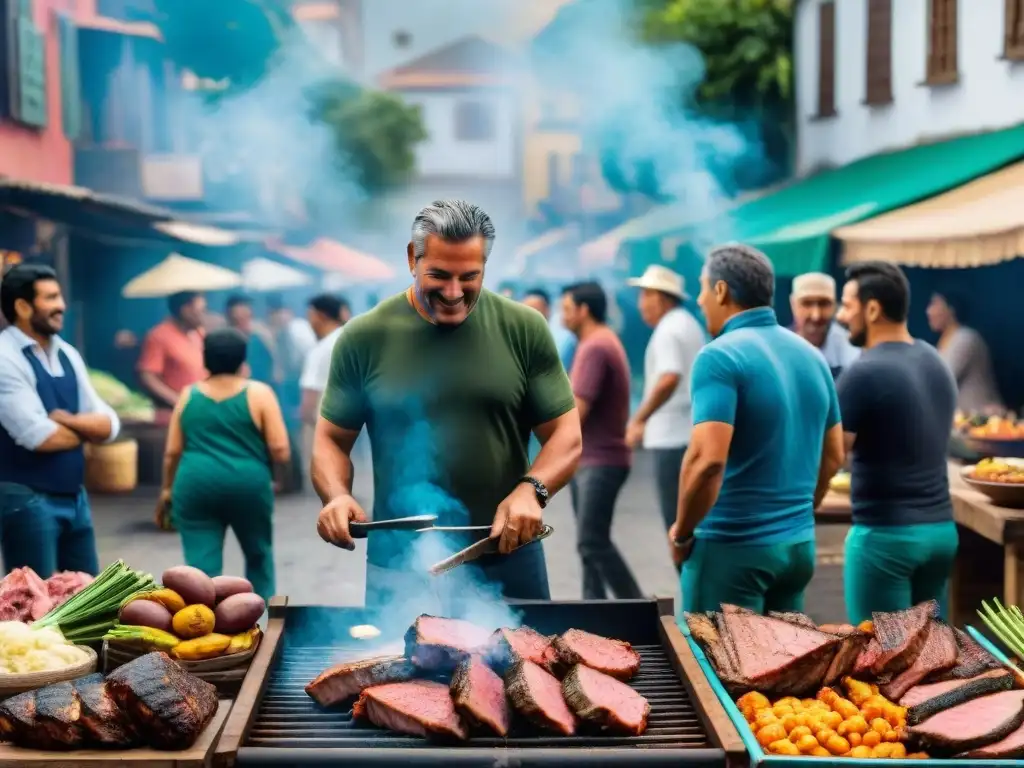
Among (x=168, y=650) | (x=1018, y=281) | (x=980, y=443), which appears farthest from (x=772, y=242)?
(x=168, y=650)

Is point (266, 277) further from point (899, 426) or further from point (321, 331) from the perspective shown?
point (899, 426)

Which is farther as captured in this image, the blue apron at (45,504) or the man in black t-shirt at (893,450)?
the blue apron at (45,504)

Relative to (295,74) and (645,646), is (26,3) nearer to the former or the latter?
(645,646)

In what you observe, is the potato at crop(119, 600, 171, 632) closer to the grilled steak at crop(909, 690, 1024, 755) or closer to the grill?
the grill

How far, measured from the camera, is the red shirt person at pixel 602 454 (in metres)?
7.83

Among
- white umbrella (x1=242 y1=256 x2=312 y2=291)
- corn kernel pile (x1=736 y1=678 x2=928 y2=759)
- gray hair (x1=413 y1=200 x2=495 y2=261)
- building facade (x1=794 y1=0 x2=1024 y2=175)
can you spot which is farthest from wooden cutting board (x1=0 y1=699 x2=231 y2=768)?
white umbrella (x1=242 y1=256 x2=312 y2=291)

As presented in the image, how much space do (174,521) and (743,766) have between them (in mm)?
4793

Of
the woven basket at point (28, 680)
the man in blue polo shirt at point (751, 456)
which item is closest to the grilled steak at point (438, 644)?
the woven basket at point (28, 680)

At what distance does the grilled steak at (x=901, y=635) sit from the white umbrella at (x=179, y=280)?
40.4 feet

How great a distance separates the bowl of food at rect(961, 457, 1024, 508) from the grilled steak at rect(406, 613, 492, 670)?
3909 mm

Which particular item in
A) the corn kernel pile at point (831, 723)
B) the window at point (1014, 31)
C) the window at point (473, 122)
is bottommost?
the corn kernel pile at point (831, 723)

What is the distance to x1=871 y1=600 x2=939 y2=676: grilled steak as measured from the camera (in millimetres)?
3846

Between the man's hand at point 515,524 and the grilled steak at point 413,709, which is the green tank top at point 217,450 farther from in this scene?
the grilled steak at point 413,709

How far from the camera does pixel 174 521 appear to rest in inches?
281
